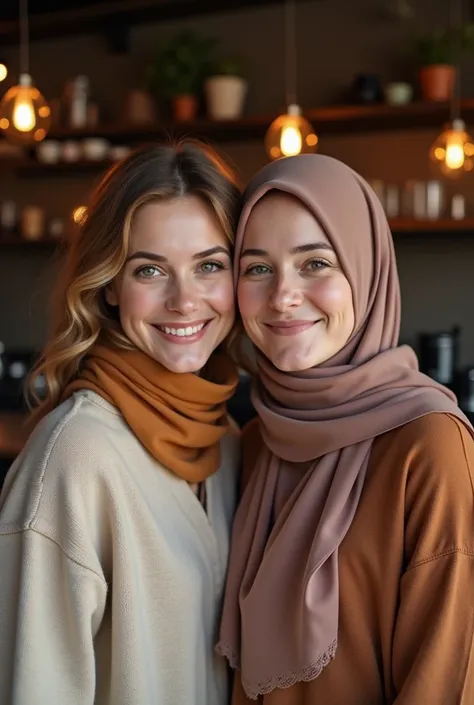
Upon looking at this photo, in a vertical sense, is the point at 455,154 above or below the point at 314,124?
below

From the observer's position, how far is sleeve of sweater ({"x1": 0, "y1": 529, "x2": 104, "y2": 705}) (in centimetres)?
126

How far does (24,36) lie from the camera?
17.1 ft

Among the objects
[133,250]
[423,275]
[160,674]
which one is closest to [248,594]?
[160,674]

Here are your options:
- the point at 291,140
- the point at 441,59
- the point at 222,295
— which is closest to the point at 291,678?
the point at 222,295

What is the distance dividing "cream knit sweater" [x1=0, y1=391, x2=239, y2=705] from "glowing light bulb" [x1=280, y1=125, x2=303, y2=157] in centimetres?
243

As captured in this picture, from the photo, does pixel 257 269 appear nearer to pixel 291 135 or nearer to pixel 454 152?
pixel 291 135

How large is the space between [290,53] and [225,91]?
1.65 feet

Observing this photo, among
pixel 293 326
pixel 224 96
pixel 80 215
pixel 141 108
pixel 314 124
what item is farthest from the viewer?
pixel 141 108

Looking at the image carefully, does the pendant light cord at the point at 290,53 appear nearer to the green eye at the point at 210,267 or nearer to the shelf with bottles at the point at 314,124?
the shelf with bottles at the point at 314,124

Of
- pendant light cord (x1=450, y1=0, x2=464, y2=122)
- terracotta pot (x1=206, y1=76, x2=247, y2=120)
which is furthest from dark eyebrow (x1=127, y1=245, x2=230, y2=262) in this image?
terracotta pot (x1=206, y1=76, x2=247, y2=120)

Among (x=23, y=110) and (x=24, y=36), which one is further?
(x=24, y=36)

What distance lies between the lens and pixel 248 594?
4.62 ft

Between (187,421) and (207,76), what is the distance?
3755mm

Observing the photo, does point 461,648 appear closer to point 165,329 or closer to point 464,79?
point 165,329
